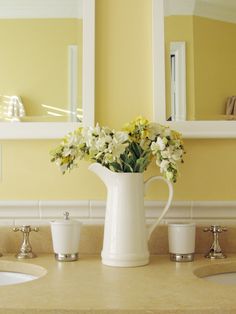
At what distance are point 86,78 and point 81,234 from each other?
455mm

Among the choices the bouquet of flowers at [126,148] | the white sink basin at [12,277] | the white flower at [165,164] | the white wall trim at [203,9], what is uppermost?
the white wall trim at [203,9]

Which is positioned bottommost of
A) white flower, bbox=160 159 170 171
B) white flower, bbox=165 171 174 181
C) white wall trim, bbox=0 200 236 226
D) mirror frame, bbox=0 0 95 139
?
white wall trim, bbox=0 200 236 226

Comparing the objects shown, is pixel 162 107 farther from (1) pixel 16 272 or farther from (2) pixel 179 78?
(1) pixel 16 272

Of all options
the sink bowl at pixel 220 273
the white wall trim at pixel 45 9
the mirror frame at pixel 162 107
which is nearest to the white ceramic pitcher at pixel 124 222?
the sink bowl at pixel 220 273

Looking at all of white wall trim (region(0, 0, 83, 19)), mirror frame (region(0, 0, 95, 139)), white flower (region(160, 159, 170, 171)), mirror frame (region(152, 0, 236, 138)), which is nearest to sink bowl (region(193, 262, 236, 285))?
white flower (region(160, 159, 170, 171))

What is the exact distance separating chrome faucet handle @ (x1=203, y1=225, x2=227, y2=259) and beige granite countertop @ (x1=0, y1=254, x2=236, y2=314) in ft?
0.29

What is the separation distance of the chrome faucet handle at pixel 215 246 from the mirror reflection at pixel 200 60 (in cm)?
33

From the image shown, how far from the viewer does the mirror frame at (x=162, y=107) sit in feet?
4.33

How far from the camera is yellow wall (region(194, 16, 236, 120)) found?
1.35 meters

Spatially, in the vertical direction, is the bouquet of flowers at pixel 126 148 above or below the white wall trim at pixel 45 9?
below

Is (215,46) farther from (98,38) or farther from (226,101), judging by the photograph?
(98,38)

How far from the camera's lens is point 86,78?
4.40 feet

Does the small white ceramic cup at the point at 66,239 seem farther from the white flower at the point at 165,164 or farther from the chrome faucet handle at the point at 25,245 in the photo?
the white flower at the point at 165,164

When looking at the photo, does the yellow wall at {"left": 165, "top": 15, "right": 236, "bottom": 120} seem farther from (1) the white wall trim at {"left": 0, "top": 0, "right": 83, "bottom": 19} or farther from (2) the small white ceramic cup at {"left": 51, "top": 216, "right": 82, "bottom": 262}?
(2) the small white ceramic cup at {"left": 51, "top": 216, "right": 82, "bottom": 262}
